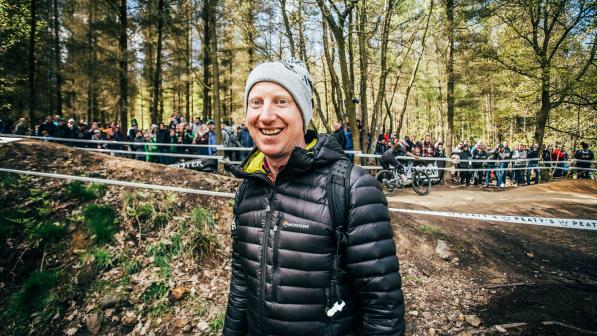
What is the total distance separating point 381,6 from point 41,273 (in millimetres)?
11529

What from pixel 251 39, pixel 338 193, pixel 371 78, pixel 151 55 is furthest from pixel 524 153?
pixel 151 55

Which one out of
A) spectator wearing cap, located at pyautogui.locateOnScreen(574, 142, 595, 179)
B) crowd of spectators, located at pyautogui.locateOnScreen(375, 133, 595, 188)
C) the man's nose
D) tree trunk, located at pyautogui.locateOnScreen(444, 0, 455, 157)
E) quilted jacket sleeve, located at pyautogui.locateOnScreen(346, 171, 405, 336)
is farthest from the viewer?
spectator wearing cap, located at pyautogui.locateOnScreen(574, 142, 595, 179)

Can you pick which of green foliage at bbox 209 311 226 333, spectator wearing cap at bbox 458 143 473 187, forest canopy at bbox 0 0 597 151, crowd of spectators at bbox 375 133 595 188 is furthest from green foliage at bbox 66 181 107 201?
spectator wearing cap at bbox 458 143 473 187

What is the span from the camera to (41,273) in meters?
4.52

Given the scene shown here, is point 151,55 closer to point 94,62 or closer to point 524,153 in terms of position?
point 94,62

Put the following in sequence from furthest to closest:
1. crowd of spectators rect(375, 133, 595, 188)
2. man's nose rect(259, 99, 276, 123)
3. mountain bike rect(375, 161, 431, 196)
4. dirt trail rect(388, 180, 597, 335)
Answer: crowd of spectators rect(375, 133, 595, 188), mountain bike rect(375, 161, 431, 196), dirt trail rect(388, 180, 597, 335), man's nose rect(259, 99, 276, 123)

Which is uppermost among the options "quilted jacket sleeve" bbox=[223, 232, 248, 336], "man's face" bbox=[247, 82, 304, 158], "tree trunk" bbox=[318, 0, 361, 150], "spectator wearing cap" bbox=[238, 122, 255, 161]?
"tree trunk" bbox=[318, 0, 361, 150]

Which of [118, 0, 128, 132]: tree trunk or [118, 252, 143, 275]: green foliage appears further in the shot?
[118, 0, 128, 132]: tree trunk

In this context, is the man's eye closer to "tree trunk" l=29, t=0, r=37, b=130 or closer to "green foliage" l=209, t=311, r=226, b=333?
"green foliage" l=209, t=311, r=226, b=333

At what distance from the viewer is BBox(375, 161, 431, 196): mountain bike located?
37.9 feet

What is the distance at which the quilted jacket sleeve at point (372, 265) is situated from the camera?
1.33 metres

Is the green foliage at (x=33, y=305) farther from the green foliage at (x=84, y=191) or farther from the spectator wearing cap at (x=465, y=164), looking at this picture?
the spectator wearing cap at (x=465, y=164)

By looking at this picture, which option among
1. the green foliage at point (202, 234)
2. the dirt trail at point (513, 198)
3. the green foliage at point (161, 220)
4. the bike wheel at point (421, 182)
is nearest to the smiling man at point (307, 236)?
the green foliage at point (202, 234)

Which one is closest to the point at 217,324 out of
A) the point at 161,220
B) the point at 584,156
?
the point at 161,220
